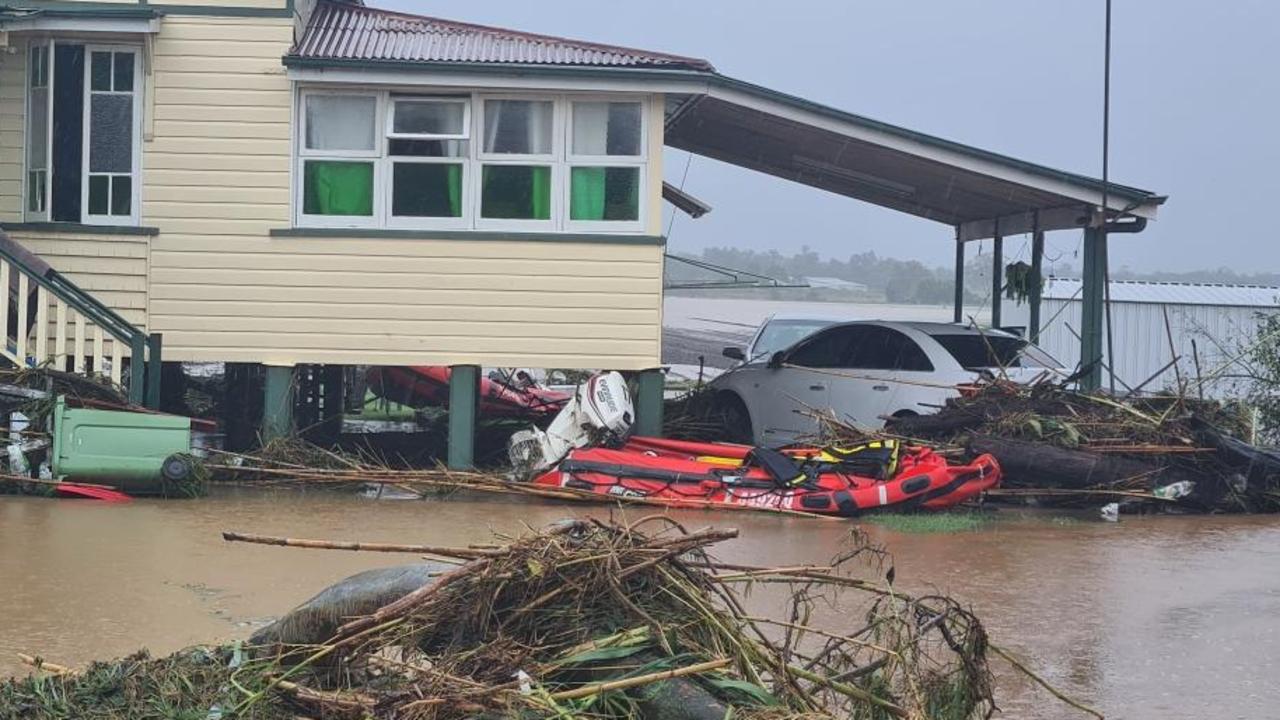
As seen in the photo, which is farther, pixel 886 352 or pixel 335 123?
pixel 886 352

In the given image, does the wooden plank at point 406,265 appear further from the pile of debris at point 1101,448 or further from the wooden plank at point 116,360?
the pile of debris at point 1101,448

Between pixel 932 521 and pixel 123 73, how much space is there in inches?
321

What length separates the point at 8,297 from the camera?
1309cm

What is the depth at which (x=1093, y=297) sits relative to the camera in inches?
604

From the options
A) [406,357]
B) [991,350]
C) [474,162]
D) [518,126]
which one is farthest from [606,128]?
[991,350]

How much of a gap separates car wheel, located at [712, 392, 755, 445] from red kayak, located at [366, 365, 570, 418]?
1.90 metres

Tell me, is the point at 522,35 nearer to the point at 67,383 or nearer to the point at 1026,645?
the point at 67,383

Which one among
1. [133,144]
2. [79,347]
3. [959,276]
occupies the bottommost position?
[79,347]

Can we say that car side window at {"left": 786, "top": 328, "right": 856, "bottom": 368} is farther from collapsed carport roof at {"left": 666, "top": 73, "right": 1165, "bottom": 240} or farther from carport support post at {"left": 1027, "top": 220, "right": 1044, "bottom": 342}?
carport support post at {"left": 1027, "top": 220, "right": 1044, "bottom": 342}

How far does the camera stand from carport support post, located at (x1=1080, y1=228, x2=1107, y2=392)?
15.3 meters

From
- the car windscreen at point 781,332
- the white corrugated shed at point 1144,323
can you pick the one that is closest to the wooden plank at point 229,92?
the car windscreen at point 781,332

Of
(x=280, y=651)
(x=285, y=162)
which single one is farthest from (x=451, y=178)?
(x=280, y=651)

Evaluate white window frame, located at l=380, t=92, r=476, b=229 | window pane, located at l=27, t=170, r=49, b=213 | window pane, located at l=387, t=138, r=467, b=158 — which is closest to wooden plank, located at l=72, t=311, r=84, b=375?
window pane, located at l=27, t=170, r=49, b=213

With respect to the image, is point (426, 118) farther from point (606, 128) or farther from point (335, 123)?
point (606, 128)
